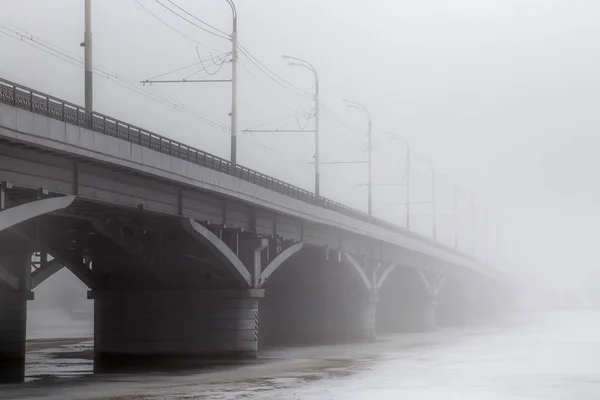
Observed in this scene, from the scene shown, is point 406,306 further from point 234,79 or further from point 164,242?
point 164,242

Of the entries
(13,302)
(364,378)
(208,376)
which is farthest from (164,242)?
(364,378)

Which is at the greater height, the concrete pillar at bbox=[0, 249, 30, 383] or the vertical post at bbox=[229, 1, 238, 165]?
the vertical post at bbox=[229, 1, 238, 165]

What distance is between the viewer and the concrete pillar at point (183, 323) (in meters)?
58.8

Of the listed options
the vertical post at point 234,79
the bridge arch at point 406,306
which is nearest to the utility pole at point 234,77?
the vertical post at point 234,79

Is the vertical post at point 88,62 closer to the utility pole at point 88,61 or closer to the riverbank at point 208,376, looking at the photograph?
the utility pole at point 88,61

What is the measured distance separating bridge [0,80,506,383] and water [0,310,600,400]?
3.23 metres

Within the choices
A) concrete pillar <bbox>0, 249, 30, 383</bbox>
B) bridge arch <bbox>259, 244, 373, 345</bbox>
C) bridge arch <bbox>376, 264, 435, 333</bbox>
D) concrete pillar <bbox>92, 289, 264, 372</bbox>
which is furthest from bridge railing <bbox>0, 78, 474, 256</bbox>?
bridge arch <bbox>376, 264, 435, 333</bbox>

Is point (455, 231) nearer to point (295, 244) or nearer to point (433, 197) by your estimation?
point (433, 197)

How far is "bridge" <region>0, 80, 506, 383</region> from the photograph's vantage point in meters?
37.0

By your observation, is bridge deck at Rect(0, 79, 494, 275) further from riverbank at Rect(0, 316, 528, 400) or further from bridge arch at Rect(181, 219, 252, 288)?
riverbank at Rect(0, 316, 528, 400)

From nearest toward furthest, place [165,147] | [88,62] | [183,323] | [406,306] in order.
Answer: [88,62] → [165,147] → [183,323] → [406,306]

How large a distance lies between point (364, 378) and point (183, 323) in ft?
49.2

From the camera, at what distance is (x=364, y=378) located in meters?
47.2

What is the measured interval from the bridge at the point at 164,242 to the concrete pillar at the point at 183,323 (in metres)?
0.06
